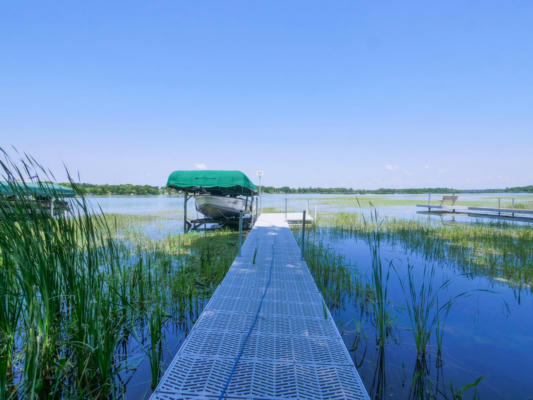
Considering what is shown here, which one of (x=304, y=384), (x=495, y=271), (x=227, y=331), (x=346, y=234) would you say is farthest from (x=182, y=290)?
(x=346, y=234)

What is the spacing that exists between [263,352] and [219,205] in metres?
11.3

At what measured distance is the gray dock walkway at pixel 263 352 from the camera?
1.93 m

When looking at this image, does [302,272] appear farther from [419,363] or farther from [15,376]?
[15,376]

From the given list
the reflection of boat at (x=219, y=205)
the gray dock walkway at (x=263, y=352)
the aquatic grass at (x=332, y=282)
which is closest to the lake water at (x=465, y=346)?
the aquatic grass at (x=332, y=282)

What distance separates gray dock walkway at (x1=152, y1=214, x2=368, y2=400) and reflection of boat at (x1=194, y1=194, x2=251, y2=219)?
940 cm

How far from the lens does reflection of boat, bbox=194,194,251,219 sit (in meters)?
13.3

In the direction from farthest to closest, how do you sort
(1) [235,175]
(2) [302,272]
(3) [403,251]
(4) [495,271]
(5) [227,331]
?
(1) [235,175]
(3) [403,251]
(4) [495,271]
(2) [302,272]
(5) [227,331]

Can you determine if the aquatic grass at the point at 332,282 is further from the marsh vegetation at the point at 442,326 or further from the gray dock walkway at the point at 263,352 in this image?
the gray dock walkway at the point at 263,352

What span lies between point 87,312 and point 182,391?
1.10 metres

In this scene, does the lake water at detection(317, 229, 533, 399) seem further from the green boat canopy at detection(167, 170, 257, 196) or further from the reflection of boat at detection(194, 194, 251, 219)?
the reflection of boat at detection(194, 194, 251, 219)

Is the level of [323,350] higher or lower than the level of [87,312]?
lower

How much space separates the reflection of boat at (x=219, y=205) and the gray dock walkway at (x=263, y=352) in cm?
940

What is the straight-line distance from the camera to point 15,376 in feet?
7.54

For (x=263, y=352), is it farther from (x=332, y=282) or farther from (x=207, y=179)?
(x=207, y=179)
